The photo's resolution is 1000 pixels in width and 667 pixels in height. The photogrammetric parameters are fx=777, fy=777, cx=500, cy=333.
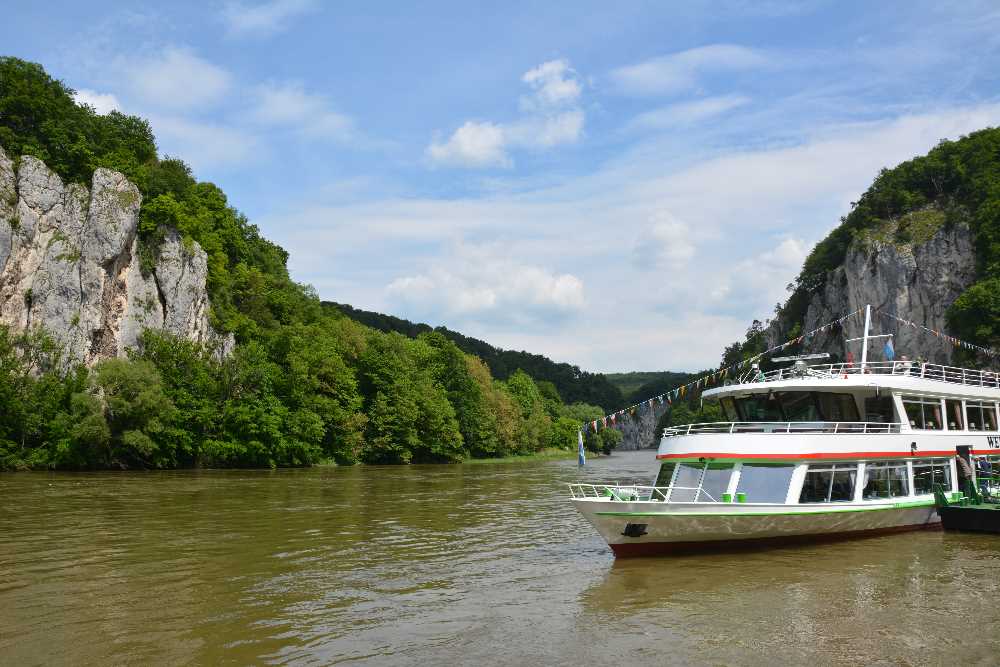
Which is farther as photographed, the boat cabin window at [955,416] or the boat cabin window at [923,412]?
the boat cabin window at [955,416]

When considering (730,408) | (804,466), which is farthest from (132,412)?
(804,466)

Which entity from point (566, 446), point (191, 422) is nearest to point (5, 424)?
point (191, 422)

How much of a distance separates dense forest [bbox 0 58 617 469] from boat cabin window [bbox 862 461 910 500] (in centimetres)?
5001

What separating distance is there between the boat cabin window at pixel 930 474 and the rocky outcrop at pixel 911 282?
69562mm

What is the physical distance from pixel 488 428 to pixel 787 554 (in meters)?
83.0

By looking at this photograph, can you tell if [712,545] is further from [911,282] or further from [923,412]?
[911,282]

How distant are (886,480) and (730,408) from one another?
532 cm

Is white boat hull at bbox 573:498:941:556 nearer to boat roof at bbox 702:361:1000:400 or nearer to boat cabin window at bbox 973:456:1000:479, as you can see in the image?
boat roof at bbox 702:361:1000:400

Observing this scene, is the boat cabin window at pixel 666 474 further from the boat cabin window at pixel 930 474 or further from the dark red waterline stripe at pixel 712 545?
the boat cabin window at pixel 930 474

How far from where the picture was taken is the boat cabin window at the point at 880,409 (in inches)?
1005

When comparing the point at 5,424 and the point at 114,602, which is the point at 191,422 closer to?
the point at 5,424

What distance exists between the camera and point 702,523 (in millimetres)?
20359

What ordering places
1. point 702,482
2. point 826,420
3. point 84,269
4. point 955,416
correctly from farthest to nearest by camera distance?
point 84,269
point 955,416
point 826,420
point 702,482

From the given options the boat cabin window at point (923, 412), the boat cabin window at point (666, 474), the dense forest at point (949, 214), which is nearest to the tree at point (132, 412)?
the boat cabin window at point (666, 474)
